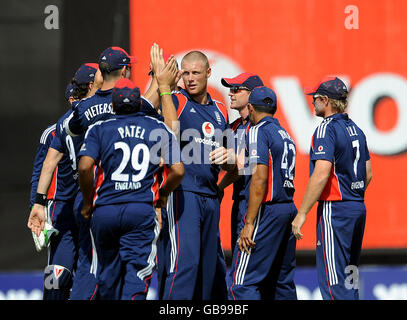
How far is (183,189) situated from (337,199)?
1.38 meters

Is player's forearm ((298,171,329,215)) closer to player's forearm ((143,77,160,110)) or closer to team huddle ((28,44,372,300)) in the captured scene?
team huddle ((28,44,372,300))

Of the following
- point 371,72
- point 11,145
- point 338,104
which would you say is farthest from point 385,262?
point 11,145

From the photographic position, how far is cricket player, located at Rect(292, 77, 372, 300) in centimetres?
640

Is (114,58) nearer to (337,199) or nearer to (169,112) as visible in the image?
(169,112)

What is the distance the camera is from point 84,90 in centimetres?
686

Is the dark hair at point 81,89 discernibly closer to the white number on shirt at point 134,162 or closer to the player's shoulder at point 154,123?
the player's shoulder at point 154,123

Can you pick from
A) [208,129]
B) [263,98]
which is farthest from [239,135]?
[208,129]

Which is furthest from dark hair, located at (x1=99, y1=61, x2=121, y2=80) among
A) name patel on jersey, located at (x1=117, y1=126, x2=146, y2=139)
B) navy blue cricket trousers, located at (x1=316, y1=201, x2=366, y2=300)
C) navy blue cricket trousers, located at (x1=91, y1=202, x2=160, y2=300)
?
navy blue cricket trousers, located at (x1=316, y1=201, x2=366, y2=300)

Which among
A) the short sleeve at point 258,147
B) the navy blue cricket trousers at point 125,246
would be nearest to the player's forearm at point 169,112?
the navy blue cricket trousers at point 125,246

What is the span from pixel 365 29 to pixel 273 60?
1.15 metres

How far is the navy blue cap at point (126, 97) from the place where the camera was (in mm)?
5488

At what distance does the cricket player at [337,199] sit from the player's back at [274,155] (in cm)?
22

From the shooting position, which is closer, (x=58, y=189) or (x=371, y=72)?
(x=58, y=189)

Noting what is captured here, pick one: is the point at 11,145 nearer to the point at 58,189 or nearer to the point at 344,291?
the point at 58,189
